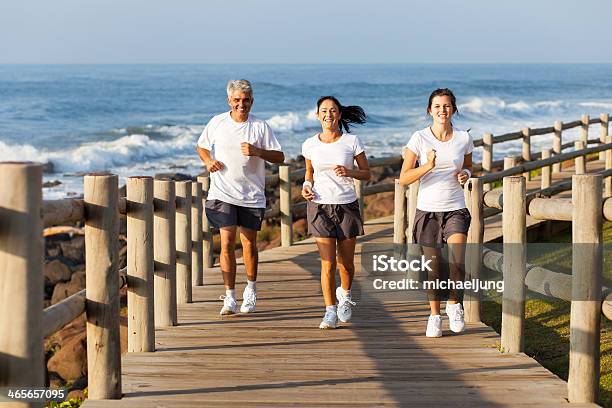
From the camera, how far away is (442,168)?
22.2 feet

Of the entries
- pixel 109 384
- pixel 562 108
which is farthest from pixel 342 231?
pixel 562 108

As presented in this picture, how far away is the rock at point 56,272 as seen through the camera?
16.7 metres

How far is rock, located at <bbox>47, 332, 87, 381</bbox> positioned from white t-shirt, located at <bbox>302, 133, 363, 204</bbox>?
4240 mm

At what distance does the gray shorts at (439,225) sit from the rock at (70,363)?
15.4 feet

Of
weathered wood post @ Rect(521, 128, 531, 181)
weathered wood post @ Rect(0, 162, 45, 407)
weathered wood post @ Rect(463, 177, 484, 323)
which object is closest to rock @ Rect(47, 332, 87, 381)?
weathered wood post @ Rect(463, 177, 484, 323)

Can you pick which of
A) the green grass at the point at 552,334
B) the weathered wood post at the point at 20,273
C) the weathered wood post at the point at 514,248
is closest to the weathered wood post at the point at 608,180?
the green grass at the point at 552,334

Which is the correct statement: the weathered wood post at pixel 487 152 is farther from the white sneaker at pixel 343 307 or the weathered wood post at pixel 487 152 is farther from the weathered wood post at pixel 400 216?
the white sneaker at pixel 343 307

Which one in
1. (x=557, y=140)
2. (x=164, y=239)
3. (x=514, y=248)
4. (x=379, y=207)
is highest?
(x=514, y=248)

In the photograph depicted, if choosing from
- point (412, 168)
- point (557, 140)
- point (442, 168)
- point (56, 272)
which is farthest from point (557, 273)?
point (557, 140)

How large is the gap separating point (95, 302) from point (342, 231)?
242 centimetres

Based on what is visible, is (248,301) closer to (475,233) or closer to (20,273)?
(475,233)

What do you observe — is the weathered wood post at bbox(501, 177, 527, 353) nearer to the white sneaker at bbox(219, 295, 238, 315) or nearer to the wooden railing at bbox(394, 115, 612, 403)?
the wooden railing at bbox(394, 115, 612, 403)

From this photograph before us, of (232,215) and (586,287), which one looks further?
(232,215)

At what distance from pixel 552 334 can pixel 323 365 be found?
112 inches
